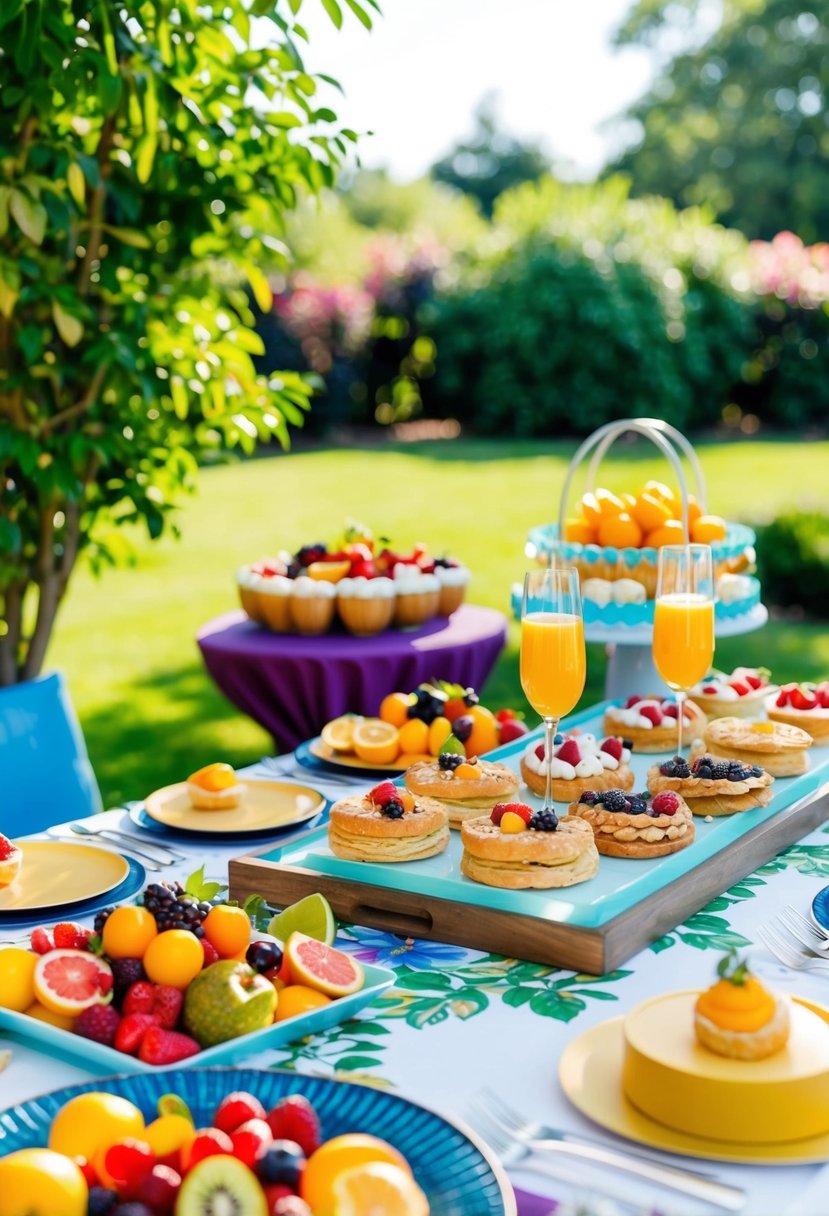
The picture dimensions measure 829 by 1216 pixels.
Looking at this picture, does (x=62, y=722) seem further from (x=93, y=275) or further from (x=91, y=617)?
(x=91, y=617)

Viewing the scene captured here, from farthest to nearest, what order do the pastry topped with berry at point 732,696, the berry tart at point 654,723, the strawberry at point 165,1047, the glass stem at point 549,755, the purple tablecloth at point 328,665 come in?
the purple tablecloth at point 328,665 → the pastry topped with berry at point 732,696 → the berry tart at point 654,723 → the glass stem at point 549,755 → the strawberry at point 165,1047

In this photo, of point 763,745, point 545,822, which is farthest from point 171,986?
point 763,745

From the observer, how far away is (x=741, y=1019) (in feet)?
4.42

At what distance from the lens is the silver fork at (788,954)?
1750 mm

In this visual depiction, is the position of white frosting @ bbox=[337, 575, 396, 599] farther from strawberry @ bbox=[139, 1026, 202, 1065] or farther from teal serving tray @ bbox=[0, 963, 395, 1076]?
strawberry @ bbox=[139, 1026, 202, 1065]

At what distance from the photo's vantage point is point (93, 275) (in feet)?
12.3

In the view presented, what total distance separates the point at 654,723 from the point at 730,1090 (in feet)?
4.24

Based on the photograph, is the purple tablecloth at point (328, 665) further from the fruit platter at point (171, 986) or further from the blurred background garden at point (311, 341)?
the fruit platter at point (171, 986)

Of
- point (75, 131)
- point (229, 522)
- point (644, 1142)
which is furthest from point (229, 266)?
point (229, 522)

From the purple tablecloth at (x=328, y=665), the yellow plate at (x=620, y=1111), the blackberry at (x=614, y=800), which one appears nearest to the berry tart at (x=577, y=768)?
the blackberry at (x=614, y=800)

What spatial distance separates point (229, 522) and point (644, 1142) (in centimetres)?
936

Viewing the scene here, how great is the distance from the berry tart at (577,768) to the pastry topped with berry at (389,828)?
1.00ft

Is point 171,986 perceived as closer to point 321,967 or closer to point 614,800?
point 321,967

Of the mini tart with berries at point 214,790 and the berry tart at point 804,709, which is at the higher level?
the berry tart at point 804,709
